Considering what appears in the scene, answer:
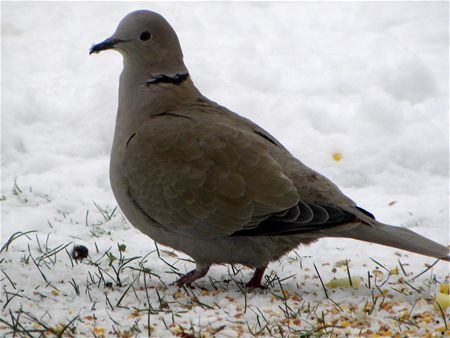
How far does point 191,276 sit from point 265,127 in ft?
9.52

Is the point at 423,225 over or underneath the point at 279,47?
underneath


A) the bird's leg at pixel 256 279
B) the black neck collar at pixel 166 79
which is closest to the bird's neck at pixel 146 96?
the black neck collar at pixel 166 79

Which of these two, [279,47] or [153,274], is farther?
[279,47]

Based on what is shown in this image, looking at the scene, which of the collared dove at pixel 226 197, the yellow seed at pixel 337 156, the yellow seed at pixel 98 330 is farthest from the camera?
the yellow seed at pixel 337 156

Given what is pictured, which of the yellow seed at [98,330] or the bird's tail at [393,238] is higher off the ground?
the bird's tail at [393,238]

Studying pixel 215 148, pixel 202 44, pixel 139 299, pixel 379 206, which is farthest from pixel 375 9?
pixel 139 299

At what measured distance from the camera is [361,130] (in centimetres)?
699

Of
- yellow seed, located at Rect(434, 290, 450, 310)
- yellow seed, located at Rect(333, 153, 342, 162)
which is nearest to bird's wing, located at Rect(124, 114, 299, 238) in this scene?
yellow seed, located at Rect(434, 290, 450, 310)

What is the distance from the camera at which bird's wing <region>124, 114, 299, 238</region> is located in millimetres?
4129

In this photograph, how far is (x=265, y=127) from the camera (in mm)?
7051

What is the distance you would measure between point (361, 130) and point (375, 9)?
2.40m

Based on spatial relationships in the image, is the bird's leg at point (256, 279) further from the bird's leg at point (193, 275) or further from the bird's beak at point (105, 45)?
the bird's beak at point (105, 45)

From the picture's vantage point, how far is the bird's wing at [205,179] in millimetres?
4129

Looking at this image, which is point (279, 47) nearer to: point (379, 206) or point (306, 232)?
point (379, 206)
